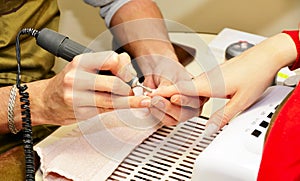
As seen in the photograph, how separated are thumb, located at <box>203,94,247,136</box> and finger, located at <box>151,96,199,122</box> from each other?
0.07 meters

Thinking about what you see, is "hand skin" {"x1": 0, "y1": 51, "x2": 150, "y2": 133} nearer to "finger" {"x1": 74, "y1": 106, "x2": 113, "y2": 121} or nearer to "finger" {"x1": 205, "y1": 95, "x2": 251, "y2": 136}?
"finger" {"x1": 74, "y1": 106, "x2": 113, "y2": 121}

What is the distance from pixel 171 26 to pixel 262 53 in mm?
496

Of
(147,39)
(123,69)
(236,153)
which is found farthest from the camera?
(147,39)

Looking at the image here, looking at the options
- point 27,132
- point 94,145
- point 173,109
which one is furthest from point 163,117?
point 27,132

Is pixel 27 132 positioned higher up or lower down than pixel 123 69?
lower down

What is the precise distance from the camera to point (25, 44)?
44.9 inches

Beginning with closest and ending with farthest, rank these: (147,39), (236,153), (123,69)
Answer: (236,153)
(123,69)
(147,39)

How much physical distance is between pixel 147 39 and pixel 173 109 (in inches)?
12.4

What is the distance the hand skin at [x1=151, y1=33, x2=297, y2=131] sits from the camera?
0.87 m

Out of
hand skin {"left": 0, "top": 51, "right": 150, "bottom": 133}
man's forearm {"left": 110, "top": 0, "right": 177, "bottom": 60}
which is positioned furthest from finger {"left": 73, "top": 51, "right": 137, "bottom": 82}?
man's forearm {"left": 110, "top": 0, "right": 177, "bottom": 60}

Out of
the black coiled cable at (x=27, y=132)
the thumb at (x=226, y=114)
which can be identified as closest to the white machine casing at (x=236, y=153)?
the thumb at (x=226, y=114)

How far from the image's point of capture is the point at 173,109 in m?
0.91

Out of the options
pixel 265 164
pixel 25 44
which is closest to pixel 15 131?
pixel 25 44

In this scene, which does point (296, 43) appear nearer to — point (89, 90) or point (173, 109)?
point (173, 109)
